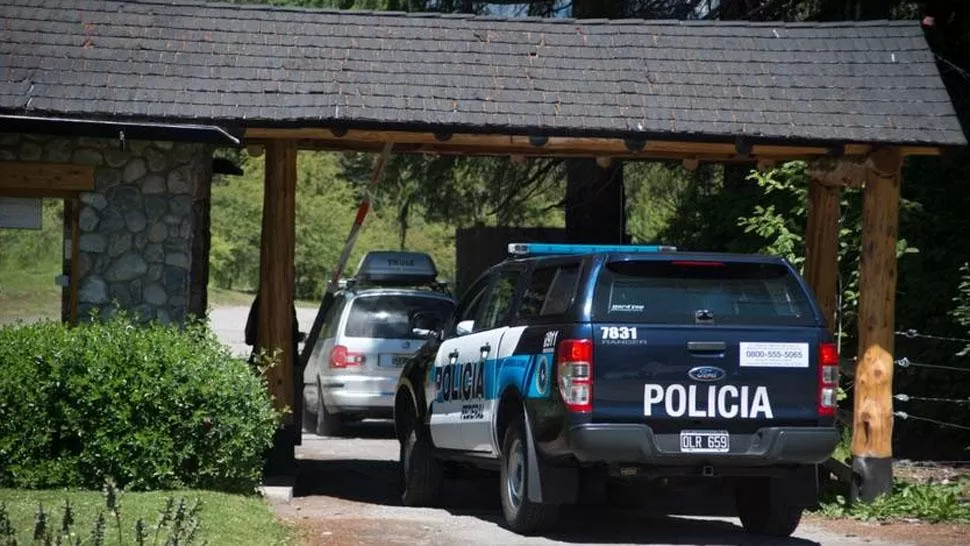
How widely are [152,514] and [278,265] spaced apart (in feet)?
12.1

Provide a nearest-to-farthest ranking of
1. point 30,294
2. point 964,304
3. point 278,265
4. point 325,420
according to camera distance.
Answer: point 278,265 → point 964,304 → point 30,294 → point 325,420

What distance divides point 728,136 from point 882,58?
1966mm

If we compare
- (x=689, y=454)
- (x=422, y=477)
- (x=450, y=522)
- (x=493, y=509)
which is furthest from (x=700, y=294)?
(x=422, y=477)

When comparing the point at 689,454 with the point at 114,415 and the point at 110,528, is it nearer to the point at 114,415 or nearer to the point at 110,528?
the point at 110,528

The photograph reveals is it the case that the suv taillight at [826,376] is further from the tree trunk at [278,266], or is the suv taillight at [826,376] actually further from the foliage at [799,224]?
the foliage at [799,224]

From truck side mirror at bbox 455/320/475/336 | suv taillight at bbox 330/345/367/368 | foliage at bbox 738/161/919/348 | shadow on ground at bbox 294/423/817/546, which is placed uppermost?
foliage at bbox 738/161/919/348

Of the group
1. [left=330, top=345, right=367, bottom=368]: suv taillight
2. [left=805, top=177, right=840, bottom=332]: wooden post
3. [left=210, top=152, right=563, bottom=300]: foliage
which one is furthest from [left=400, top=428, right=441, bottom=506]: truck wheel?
[left=210, top=152, right=563, bottom=300]: foliage

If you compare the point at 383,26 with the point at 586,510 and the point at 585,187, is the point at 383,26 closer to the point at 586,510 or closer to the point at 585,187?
the point at 586,510

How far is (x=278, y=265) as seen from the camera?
12914mm

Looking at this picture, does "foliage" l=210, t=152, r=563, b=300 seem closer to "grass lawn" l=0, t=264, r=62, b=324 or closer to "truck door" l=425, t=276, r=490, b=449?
"grass lawn" l=0, t=264, r=62, b=324

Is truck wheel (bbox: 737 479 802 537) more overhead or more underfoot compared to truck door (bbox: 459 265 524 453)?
more underfoot

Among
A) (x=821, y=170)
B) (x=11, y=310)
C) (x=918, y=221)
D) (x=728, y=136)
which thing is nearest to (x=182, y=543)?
(x=728, y=136)

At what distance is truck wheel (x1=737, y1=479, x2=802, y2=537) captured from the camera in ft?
35.4

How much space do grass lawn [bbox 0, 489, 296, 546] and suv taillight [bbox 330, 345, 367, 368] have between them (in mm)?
6596
